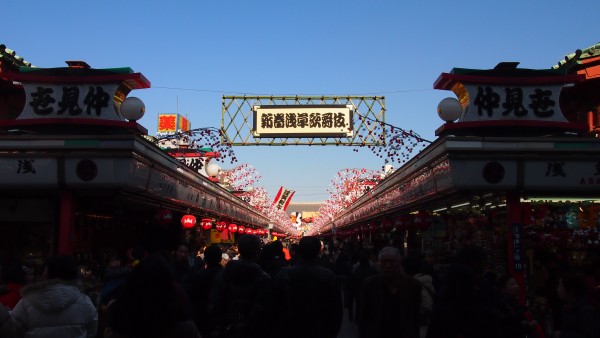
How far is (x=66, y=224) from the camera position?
43.4 ft

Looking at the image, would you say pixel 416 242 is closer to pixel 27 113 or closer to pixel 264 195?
pixel 27 113

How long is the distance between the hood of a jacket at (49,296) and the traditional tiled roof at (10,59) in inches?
594

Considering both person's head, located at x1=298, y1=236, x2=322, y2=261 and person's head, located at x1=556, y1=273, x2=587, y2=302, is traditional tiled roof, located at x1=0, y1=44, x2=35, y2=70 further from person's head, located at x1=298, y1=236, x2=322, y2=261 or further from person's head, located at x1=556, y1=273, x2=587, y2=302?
person's head, located at x1=556, y1=273, x2=587, y2=302

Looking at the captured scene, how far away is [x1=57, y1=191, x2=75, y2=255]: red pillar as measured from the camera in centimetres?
1309

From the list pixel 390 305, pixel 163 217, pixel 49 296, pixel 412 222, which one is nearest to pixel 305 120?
pixel 412 222

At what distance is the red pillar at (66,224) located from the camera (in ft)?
42.9

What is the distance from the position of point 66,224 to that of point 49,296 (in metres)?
8.90

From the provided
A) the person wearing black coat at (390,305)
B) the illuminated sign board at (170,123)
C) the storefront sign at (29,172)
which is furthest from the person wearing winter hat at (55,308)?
the illuminated sign board at (170,123)

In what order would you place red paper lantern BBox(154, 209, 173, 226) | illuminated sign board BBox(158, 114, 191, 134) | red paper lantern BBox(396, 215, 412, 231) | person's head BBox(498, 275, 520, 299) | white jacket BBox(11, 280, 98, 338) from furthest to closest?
illuminated sign board BBox(158, 114, 191, 134), red paper lantern BBox(396, 215, 412, 231), red paper lantern BBox(154, 209, 173, 226), person's head BBox(498, 275, 520, 299), white jacket BBox(11, 280, 98, 338)

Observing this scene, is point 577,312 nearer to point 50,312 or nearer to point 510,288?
point 510,288

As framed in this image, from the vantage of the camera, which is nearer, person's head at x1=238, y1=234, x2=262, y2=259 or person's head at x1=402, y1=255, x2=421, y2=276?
person's head at x1=238, y1=234, x2=262, y2=259

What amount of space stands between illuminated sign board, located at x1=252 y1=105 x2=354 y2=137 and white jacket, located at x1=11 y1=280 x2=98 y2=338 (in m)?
19.8

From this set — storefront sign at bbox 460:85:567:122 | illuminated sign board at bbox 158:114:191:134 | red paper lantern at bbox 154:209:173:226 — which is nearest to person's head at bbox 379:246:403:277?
storefront sign at bbox 460:85:567:122

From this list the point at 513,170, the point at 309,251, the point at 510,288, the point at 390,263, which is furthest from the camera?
the point at 513,170
